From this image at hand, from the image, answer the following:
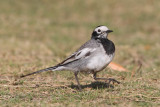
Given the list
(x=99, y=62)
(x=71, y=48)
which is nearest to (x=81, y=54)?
(x=99, y=62)

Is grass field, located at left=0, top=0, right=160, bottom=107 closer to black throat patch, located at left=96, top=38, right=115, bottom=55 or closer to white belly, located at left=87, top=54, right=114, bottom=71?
white belly, located at left=87, top=54, right=114, bottom=71

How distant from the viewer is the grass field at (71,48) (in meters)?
5.42

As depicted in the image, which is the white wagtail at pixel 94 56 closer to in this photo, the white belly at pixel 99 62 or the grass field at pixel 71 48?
the white belly at pixel 99 62

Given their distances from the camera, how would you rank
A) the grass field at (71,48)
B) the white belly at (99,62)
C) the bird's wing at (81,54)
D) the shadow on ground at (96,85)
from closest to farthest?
the grass field at (71,48)
the white belly at (99,62)
the bird's wing at (81,54)
the shadow on ground at (96,85)

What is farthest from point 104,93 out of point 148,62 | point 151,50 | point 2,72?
point 151,50

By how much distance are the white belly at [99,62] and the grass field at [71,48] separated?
414mm

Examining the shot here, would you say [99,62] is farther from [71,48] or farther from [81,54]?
[71,48]

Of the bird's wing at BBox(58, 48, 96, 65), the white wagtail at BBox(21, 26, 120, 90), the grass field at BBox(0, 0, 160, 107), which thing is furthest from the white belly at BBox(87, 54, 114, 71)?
the grass field at BBox(0, 0, 160, 107)

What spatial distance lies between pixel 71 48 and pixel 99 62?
4.81 meters

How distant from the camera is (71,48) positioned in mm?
10453

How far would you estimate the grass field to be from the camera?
5422mm

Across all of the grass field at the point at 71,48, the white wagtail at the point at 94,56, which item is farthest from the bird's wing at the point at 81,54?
the grass field at the point at 71,48

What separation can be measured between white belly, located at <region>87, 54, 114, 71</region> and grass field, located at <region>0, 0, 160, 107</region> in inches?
16.3

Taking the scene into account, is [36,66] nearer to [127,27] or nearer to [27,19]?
[27,19]
